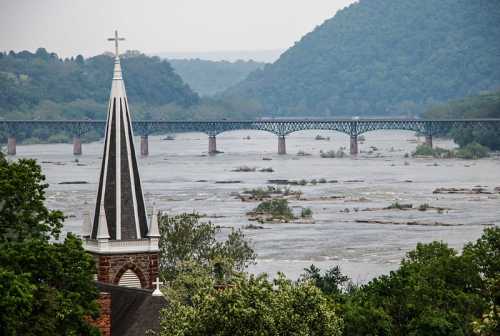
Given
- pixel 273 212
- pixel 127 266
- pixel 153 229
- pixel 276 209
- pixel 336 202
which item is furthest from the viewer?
pixel 336 202

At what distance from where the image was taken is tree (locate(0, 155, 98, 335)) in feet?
94.6

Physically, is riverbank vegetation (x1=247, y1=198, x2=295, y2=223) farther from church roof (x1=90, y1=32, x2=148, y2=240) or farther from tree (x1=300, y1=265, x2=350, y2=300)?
church roof (x1=90, y1=32, x2=148, y2=240)

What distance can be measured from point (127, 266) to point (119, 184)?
239 centimetres

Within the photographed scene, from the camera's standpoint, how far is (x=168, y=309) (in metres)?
30.7

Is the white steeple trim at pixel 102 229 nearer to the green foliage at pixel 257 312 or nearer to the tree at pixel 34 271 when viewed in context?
the tree at pixel 34 271

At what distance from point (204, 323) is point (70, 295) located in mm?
3802

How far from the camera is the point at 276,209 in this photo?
113 meters

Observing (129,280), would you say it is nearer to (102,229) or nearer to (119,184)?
(102,229)

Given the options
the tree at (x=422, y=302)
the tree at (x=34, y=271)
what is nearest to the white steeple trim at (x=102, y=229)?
the tree at (x=34, y=271)

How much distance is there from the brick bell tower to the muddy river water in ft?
104

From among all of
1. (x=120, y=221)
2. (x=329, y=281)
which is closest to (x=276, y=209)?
(x=329, y=281)

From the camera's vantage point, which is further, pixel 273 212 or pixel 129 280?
pixel 273 212

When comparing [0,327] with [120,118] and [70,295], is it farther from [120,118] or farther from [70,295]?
[120,118]

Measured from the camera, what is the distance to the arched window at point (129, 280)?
37.8 meters
